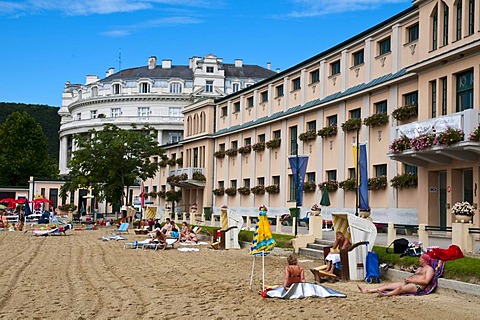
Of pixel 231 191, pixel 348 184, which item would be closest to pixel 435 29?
pixel 348 184

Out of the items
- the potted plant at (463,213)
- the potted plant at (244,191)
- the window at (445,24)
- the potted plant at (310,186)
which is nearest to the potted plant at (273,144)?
the potted plant at (244,191)

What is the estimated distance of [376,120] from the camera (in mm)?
30344

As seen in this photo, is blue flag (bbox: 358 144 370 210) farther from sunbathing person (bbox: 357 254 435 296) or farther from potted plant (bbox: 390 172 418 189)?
sunbathing person (bbox: 357 254 435 296)

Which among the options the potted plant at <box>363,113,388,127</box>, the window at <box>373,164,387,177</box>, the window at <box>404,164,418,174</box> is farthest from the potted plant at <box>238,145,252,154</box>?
the window at <box>404,164,418,174</box>

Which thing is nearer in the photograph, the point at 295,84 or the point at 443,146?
the point at 443,146

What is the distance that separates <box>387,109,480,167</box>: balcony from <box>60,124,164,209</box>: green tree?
100 feet

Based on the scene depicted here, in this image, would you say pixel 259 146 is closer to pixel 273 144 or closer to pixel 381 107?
pixel 273 144

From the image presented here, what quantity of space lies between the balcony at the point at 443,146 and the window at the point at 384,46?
626 cm

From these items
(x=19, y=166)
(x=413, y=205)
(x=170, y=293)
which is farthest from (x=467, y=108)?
(x=19, y=166)

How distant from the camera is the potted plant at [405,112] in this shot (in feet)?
90.8

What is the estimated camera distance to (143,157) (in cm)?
5444

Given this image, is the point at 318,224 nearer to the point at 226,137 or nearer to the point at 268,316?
the point at 268,316

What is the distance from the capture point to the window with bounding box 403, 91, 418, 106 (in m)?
28.0

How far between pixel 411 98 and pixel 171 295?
17.3 metres
